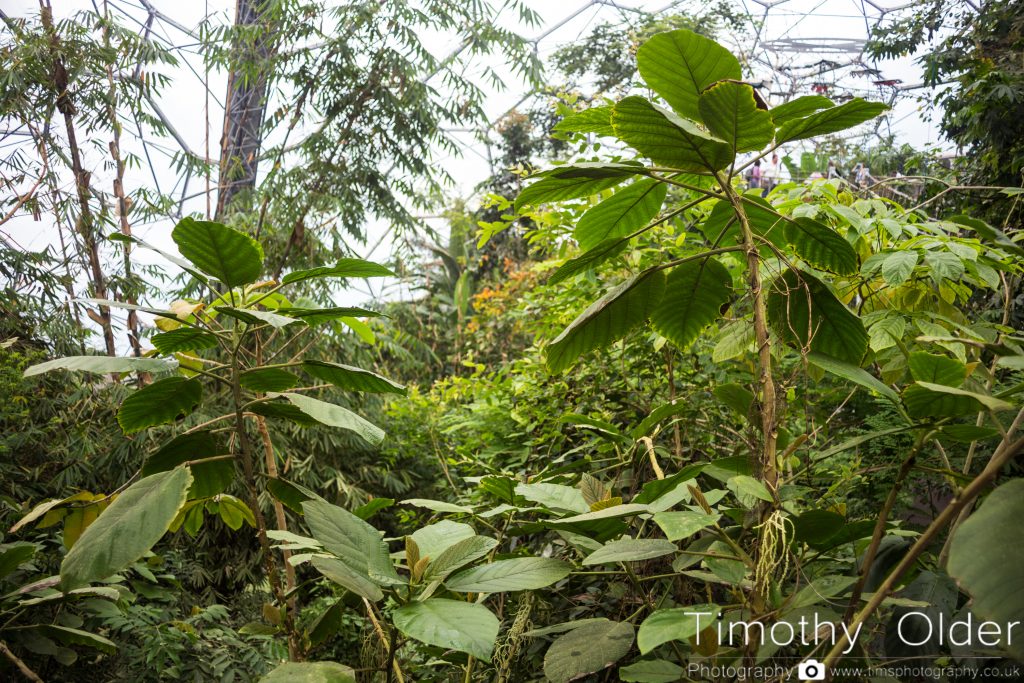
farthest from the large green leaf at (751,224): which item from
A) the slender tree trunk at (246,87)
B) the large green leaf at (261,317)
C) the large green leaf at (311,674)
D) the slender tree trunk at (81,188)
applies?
the slender tree trunk at (246,87)

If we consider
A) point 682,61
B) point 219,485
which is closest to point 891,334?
point 682,61

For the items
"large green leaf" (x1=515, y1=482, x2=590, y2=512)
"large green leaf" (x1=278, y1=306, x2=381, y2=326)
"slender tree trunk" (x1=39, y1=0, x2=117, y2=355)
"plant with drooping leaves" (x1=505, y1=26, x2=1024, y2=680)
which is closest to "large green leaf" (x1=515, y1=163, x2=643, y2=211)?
"plant with drooping leaves" (x1=505, y1=26, x2=1024, y2=680)

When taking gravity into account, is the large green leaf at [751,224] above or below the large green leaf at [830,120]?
below

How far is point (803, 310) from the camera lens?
0.81m

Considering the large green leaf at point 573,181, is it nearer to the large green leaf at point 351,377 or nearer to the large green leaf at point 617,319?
the large green leaf at point 617,319

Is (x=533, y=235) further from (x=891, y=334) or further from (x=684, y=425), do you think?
(x=891, y=334)

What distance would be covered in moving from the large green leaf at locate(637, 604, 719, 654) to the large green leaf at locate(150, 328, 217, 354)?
592 millimetres

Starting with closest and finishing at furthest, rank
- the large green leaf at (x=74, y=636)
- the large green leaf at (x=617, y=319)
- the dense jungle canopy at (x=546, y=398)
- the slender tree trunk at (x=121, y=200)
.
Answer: the dense jungle canopy at (x=546, y=398) < the large green leaf at (x=617, y=319) < the large green leaf at (x=74, y=636) < the slender tree trunk at (x=121, y=200)

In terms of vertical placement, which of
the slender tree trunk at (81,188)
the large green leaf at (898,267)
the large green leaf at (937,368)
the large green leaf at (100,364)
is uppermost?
the slender tree trunk at (81,188)

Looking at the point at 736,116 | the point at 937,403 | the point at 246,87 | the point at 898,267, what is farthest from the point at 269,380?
the point at 246,87

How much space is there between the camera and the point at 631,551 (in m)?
0.61

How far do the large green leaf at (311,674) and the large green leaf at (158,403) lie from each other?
345 millimetres

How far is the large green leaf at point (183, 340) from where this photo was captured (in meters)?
0.82

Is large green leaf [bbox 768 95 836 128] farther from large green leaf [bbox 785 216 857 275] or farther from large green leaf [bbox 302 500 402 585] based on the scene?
large green leaf [bbox 302 500 402 585]
